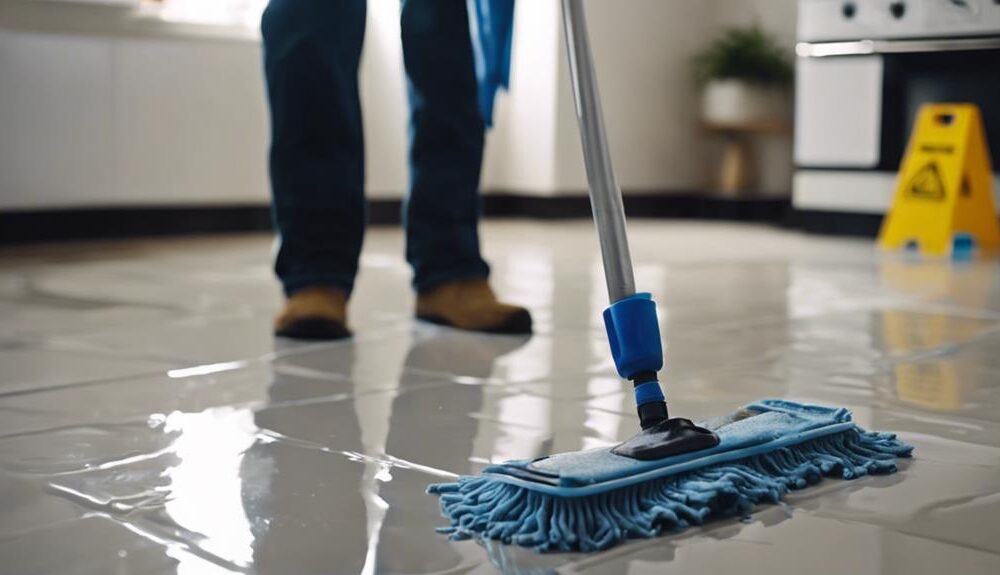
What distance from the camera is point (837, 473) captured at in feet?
3.50

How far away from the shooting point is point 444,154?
6.51 ft

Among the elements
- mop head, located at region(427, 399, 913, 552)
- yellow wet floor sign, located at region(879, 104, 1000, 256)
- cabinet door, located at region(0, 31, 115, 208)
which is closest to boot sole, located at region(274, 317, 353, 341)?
mop head, located at region(427, 399, 913, 552)

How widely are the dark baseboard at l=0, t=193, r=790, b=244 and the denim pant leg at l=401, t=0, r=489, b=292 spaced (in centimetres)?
189

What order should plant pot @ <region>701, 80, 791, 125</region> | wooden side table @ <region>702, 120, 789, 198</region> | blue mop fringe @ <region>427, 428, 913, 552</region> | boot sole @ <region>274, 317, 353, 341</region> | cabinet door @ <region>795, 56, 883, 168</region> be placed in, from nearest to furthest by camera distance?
blue mop fringe @ <region>427, 428, 913, 552</region> → boot sole @ <region>274, 317, 353, 341</region> → cabinet door @ <region>795, 56, 883, 168</region> → plant pot @ <region>701, 80, 791, 125</region> → wooden side table @ <region>702, 120, 789, 198</region>

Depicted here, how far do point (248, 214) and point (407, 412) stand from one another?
111 inches

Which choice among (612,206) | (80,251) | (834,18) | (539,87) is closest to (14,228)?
(80,251)

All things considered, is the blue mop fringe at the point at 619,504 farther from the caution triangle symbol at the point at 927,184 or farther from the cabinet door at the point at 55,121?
the cabinet door at the point at 55,121

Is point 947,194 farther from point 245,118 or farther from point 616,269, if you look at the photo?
point 616,269

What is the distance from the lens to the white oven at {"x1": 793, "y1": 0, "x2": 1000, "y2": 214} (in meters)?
3.63

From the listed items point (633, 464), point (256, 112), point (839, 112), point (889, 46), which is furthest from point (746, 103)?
point (633, 464)

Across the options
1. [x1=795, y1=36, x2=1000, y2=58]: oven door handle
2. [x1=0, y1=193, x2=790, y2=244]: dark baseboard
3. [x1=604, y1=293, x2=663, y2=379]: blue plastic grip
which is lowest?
[x1=0, y1=193, x2=790, y2=244]: dark baseboard

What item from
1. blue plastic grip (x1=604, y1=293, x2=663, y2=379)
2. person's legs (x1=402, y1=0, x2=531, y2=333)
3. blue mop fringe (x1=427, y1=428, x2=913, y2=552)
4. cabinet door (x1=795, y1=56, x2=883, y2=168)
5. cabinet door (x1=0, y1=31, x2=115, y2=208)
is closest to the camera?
blue mop fringe (x1=427, y1=428, x2=913, y2=552)

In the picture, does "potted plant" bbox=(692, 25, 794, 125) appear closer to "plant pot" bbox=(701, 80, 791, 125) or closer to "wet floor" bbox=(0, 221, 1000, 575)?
"plant pot" bbox=(701, 80, 791, 125)

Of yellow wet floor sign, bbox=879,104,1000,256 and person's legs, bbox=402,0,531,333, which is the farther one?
yellow wet floor sign, bbox=879,104,1000,256
